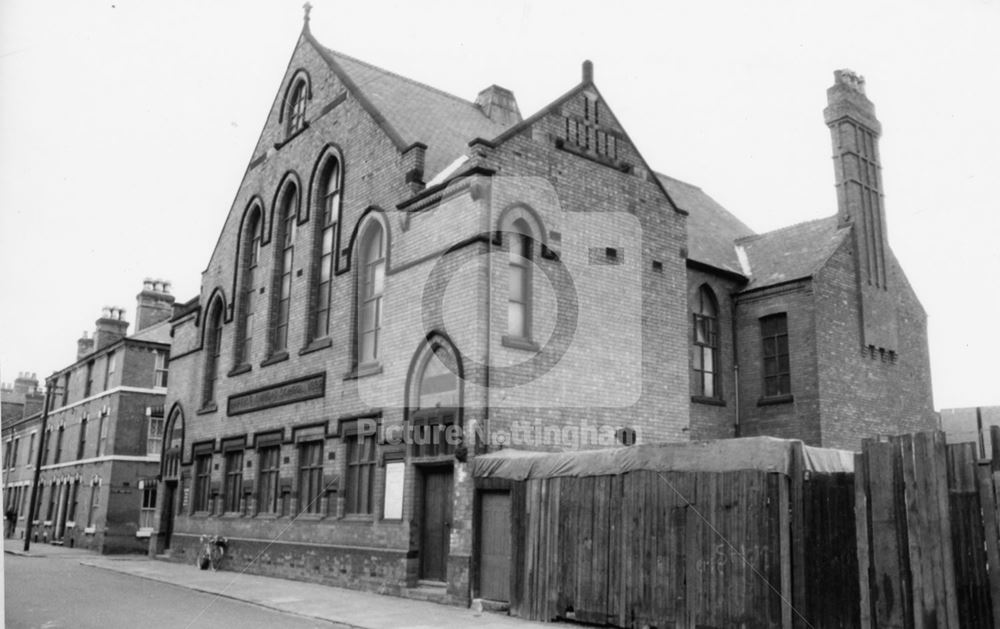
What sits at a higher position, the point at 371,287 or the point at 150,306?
the point at 150,306

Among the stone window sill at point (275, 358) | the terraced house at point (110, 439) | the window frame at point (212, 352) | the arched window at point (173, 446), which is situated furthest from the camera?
the terraced house at point (110, 439)

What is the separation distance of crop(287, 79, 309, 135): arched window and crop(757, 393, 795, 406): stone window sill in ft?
47.6

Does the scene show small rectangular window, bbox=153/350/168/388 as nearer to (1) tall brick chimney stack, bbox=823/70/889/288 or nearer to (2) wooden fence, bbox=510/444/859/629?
(2) wooden fence, bbox=510/444/859/629

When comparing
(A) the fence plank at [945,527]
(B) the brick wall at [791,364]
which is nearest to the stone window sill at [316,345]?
Answer: (B) the brick wall at [791,364]

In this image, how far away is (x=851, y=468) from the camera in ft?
35.4

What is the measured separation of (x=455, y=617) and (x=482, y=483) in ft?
7.71

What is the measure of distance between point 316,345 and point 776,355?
37.5 ft

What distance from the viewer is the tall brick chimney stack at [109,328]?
40897 millimetres

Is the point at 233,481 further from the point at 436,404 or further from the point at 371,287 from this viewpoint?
the point at 436,404

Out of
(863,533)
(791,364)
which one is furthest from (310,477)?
(863,533)

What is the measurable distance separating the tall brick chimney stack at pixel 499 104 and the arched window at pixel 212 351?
10477 millimetres

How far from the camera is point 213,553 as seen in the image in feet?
78.2

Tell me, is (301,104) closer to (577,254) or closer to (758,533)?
(577,254)

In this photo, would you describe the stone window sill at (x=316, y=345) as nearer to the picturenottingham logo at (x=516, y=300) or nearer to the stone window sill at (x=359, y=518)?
the picturenottingham logo at (x=516, y=300)
